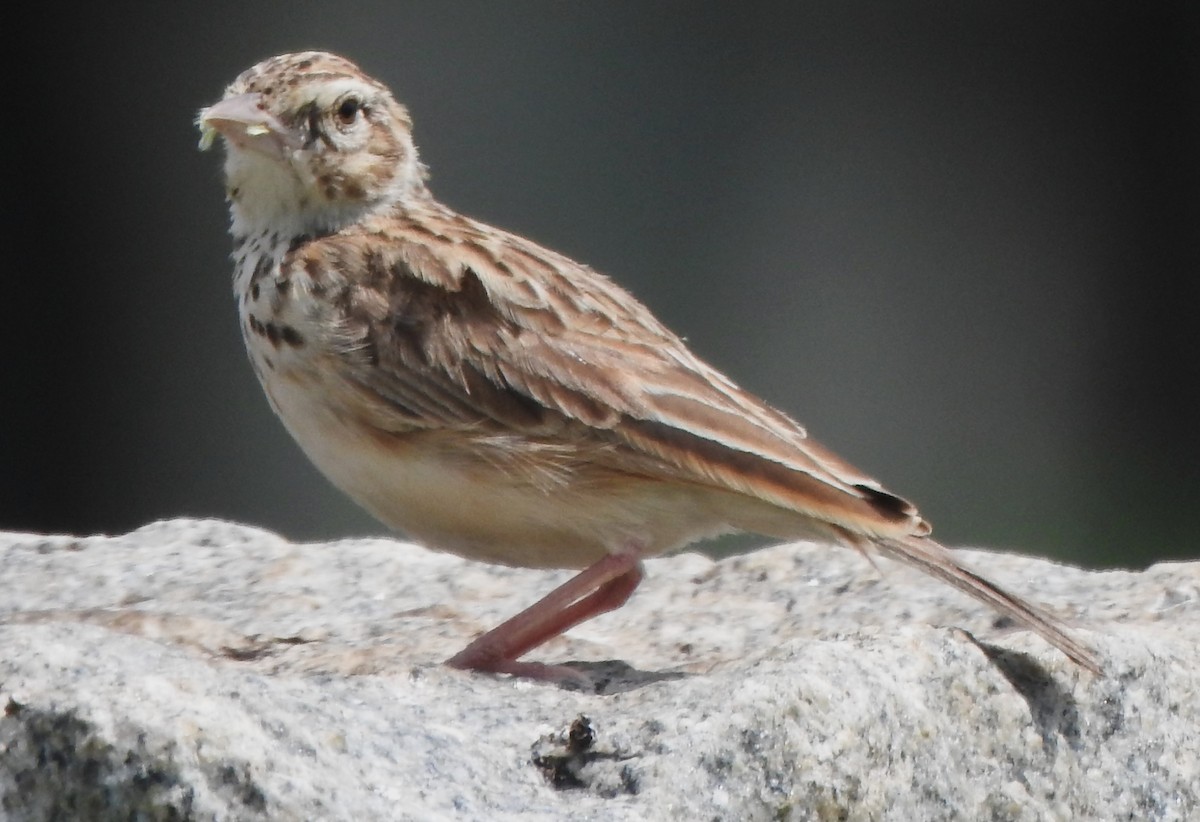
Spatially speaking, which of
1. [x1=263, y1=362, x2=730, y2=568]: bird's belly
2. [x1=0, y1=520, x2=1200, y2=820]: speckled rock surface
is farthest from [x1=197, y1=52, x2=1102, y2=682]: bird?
[x1=0, y1=520, x2=1200, y2=820]: speckled rock surface

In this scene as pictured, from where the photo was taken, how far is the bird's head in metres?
5.12

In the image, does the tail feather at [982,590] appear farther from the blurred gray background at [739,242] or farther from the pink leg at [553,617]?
the blurred gray background at [739,242]

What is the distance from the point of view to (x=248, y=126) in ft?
16.6

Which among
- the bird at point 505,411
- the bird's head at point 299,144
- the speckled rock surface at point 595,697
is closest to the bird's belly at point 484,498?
the bird at point 505,411

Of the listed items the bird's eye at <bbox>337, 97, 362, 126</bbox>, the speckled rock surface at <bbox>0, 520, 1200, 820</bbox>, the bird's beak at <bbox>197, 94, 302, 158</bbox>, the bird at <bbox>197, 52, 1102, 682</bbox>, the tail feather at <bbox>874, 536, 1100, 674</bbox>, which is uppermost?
the bird's eye at <bbox>337, 97, 362, 126</bbox>

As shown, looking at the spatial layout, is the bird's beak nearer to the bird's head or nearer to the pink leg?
the bird's head

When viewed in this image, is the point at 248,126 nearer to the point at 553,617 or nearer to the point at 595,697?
the point at 553,617

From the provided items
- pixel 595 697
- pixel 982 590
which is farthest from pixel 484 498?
pixel 982 590

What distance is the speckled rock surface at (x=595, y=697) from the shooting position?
2928 mm

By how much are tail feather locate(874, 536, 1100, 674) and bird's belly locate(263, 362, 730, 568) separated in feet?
1.41

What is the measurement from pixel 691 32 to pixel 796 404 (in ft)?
6.24

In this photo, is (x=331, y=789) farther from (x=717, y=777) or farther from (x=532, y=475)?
(x=532, y=475)

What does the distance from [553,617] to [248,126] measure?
1.49 m

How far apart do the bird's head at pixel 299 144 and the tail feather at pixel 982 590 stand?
70.6 inches
